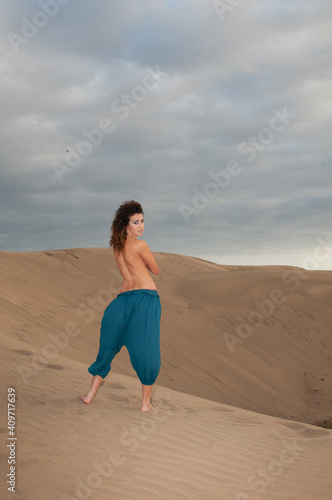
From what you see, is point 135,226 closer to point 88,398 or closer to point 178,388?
point 88,398

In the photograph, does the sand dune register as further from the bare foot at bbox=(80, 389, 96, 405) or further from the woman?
the woman

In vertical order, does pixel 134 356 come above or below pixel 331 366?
above

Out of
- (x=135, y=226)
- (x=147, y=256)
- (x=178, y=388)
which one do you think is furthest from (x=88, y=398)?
(x=178, y=388)

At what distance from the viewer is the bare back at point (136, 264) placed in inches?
173

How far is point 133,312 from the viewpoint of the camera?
433 cm

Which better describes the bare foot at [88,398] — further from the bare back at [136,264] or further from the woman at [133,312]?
the bare back at [136,264]

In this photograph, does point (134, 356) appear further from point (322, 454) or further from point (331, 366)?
point (331, 366)

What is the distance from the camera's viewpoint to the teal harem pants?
4.25 m

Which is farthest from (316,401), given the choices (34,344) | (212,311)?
(34,344)

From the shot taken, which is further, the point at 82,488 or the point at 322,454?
the point at 322,454

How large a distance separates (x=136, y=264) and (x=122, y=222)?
1.56ft

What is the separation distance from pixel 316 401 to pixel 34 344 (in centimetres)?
721

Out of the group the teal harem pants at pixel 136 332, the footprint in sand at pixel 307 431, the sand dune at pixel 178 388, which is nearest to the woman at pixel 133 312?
the teal harem pants at pixel 136 332

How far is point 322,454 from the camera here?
3.85 metres
